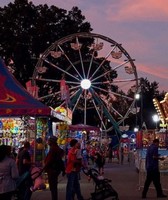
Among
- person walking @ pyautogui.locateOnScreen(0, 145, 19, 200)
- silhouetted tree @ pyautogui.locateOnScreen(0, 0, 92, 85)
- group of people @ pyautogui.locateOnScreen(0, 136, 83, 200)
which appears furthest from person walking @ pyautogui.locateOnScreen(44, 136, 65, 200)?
silhouetted tree @ pyautogui.locateOnScreen(0, 0, 92, 85)

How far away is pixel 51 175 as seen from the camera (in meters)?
14.9

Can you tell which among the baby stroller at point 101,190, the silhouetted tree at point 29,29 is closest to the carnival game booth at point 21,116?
the baby stroller at point 101,190

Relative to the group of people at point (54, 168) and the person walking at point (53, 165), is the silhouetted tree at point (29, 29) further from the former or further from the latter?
the person walking at point (53, 165)

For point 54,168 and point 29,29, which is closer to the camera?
point 54,168

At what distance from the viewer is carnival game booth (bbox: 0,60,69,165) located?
1800 cm

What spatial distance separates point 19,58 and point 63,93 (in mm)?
24695

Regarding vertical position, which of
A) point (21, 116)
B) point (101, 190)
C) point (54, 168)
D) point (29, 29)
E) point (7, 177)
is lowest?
point (101, 190)

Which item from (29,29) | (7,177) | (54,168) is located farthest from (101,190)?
(29,29)

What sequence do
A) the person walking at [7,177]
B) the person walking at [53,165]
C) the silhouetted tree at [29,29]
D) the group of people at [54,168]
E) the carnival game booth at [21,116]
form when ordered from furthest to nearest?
the silhouetted tree at [29,29] → the carnival game booth at [21,116] → the person walking at [53,165] → the group of people at [54,168] → the person walking at [7,177]

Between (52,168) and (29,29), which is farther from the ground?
(29,29)

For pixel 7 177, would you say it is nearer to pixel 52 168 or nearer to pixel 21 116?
pixel 52 168

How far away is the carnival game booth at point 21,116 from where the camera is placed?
59.1 feet

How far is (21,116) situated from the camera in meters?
19.7

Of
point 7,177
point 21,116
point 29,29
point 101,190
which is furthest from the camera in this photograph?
point 29,29
